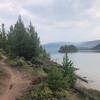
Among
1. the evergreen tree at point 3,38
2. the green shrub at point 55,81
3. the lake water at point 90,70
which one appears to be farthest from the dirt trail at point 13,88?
the evergreen tree at point 3,38

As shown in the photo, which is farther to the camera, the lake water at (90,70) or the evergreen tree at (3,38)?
the evergreen tree at (3,38)

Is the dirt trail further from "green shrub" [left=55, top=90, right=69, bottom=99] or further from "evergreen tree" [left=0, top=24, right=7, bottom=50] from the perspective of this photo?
"evergreen tree" [left=0, top=24, right=7, bottom=50]

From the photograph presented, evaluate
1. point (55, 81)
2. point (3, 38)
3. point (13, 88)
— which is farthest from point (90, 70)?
point (3, 38)

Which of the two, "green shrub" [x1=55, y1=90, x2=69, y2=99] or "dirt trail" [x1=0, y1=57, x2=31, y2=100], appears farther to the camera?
"green shrub" [x1=55, y1=90, x2=69, y2=99]

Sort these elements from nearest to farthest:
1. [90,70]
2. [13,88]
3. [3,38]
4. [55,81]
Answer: [55,81] → [13,88] → [90,70] → [3,38]

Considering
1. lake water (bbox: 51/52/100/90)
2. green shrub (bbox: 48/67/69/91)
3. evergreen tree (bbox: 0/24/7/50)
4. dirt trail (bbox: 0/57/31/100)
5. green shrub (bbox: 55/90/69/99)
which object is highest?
evergreen tree (bbox: 0/24/7/50)

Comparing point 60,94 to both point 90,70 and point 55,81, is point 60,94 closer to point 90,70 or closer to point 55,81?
point 55,81

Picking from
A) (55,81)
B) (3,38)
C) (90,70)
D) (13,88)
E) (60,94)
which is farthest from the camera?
(3,38)

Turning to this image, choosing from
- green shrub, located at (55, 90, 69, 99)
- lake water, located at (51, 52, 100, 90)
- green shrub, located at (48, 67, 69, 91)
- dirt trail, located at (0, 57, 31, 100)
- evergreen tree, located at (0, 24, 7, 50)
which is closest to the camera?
dirt trail, located at (0, 57, 31, 100)

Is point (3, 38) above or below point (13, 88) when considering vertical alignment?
above

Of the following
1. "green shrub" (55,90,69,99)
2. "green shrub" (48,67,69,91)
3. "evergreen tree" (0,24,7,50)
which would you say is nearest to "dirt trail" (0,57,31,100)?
"green shrub" (48,67,69,91)

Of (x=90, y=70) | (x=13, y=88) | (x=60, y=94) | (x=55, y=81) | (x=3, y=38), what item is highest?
(x=3, y=38)

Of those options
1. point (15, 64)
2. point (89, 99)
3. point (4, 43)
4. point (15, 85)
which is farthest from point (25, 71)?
point (4, 43)

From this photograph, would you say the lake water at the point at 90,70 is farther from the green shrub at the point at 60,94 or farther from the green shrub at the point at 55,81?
the green shrub at the point at 60,94
